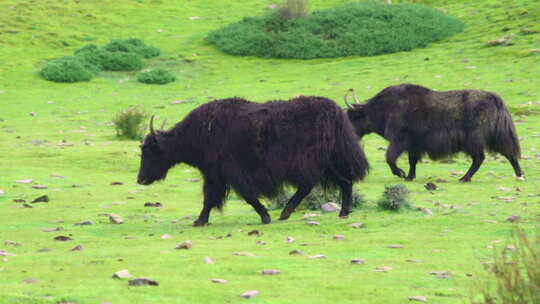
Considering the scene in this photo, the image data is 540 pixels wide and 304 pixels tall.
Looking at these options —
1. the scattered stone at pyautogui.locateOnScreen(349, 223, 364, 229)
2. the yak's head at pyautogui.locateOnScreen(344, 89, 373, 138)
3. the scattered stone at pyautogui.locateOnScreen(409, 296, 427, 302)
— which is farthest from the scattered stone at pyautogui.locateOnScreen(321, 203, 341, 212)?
the scattered stone at pyautogui.locateOnScreen(409, 296, 427, 302)

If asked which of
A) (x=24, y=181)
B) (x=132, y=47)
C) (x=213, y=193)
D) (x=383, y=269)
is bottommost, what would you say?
(x=132, y=47)

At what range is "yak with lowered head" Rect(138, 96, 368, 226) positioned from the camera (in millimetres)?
9617

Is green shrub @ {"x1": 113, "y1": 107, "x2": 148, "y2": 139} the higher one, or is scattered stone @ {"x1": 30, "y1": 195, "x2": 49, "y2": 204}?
scattered stone @ {"x1": 30, "y1": 195, "x2": 49, "y2": 204}

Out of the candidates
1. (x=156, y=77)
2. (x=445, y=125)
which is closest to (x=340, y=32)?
(x=156, y=77)

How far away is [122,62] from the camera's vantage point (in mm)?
33344

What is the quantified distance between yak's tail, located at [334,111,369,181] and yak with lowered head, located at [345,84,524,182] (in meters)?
3.96

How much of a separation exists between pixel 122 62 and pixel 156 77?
2.70 meters

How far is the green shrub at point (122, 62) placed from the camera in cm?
3328

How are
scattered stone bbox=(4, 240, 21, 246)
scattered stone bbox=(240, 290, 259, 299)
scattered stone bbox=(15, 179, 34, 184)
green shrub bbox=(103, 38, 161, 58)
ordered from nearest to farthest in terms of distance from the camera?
scattered stone bbox=(240, 290, 259, 299)
scattered stone bbox=(4, 240, 21, 246)
scattered stone bbox=(15, 179, 34, 184)
green shrub bbox=(103, 38, 161, 58)

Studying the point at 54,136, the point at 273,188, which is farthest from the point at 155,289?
the point at 54,136

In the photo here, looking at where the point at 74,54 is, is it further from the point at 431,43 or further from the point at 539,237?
the point at 539,237

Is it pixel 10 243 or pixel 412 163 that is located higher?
pixel 10 243

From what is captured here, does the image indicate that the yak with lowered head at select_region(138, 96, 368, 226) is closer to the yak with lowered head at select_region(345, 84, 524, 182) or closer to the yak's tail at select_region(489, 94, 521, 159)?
the yak with lowered head at select_region(345, 84, 524, 182)

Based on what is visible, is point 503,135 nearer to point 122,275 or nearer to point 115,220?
point 115,220
